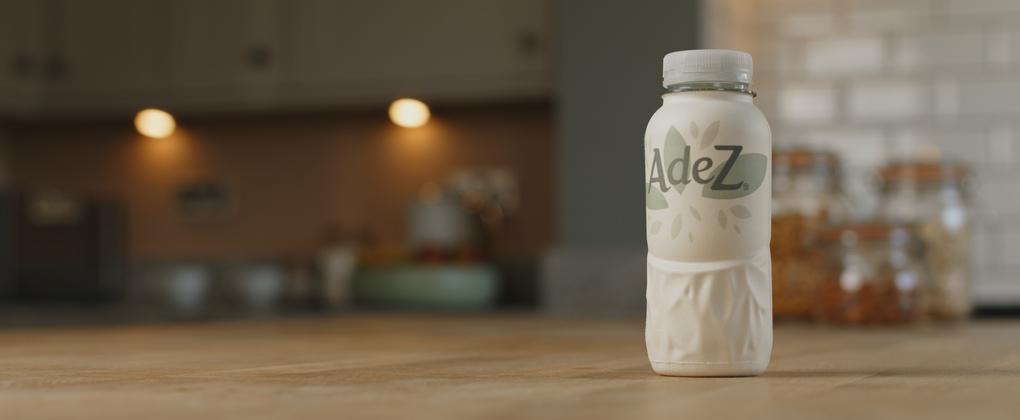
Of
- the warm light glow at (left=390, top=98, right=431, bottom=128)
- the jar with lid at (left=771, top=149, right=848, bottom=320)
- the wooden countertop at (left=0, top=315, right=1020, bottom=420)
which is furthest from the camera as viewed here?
the warm light glow at (left=390, top=98, right=431, bottom=128)

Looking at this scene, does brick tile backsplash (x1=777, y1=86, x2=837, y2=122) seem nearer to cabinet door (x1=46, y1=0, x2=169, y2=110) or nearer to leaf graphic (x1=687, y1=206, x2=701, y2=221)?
cabinet door (x1=46, y1=0, x2=169, y2=110)

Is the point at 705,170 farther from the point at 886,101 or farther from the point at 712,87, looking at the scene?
the point at 886,101

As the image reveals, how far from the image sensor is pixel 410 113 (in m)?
3.10

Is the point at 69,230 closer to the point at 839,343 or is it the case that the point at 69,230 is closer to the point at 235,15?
the point at 235,15

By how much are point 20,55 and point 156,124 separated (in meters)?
0.40

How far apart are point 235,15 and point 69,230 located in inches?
25.7

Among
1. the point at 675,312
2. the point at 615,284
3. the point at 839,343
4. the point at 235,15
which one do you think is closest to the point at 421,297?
the point at 615,284

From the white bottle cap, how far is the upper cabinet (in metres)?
1.87

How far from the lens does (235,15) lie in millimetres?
2973

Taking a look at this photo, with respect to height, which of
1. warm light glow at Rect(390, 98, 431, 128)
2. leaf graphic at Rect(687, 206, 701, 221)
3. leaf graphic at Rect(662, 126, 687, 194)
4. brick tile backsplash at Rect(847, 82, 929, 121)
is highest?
warm light glow at Rect(390, 98, 431, 128)

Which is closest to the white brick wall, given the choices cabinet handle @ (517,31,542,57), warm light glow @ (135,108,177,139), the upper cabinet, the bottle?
cabinet handle @ (517,31,542,57)

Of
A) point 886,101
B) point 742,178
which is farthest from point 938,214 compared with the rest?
point 742,178

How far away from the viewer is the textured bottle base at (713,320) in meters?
0.81

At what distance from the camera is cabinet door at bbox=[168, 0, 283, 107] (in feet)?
9.68
